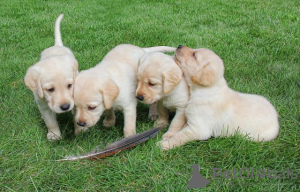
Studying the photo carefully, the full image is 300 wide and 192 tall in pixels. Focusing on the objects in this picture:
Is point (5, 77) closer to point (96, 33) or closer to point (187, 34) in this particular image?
point (96, 33)

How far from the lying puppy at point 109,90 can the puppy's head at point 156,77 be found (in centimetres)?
22

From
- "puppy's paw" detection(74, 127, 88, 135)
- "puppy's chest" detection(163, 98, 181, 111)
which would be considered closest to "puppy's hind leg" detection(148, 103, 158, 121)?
"puppy's chest" detection(163, 98, 181, 111)

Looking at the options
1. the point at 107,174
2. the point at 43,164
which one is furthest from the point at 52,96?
the point at 107,174

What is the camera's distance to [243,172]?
282 centimetres

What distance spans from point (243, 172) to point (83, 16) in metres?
6.63

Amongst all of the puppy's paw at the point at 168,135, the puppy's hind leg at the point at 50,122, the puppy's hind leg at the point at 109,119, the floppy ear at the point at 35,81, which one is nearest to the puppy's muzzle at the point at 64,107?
the floppy ear at the point at 35,81

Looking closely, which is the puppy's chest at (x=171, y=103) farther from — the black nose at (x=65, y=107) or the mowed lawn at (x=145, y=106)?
the black nose at (x=65, y=107)

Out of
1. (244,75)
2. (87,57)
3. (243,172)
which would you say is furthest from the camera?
(87,57)

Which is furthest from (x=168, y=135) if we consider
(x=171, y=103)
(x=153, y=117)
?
(x=153, y=117)

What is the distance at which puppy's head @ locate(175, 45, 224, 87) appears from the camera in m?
3.24

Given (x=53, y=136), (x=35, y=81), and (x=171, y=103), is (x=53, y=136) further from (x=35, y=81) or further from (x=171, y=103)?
(x=171, y=103)

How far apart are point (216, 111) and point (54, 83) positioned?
1.68m

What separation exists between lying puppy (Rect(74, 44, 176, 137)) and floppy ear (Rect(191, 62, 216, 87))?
0.75 meters

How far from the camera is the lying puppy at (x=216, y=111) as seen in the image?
3.28 metres
